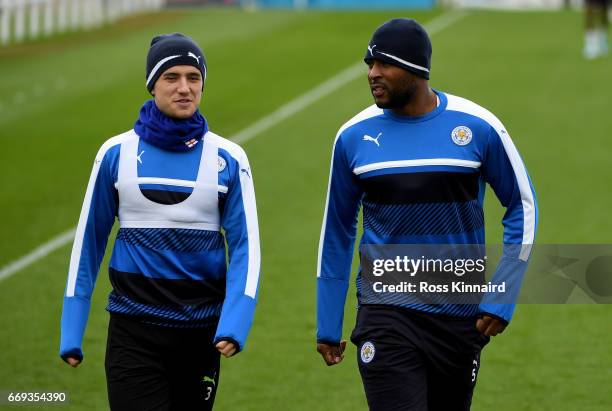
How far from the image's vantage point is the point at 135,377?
655 centimetres

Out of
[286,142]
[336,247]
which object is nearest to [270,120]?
[286,142]

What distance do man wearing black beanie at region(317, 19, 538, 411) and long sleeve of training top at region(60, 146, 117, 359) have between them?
118 cm

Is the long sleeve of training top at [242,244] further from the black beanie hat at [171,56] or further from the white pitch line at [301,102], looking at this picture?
the white pitch line at [301,102]

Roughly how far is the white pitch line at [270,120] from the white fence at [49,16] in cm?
788

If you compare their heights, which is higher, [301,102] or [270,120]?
[270,120]

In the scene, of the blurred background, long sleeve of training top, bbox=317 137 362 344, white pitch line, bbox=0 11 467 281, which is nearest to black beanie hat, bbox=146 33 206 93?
long sleeve of training top, bbox=317 137 362 344

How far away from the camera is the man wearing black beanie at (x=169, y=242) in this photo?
21.8ft

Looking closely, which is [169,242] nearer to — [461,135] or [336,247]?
[336,247]

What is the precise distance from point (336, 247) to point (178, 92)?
116cm

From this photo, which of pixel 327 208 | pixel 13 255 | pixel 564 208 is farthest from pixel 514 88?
pixel 327 208

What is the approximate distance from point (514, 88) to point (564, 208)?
9.76 metres

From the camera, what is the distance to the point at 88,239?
22.2ft

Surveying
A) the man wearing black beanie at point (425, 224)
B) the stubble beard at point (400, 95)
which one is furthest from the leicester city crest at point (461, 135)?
the stubble beard at point (400, 95)

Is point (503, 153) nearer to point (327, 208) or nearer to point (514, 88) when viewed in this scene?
point (327, 208)
